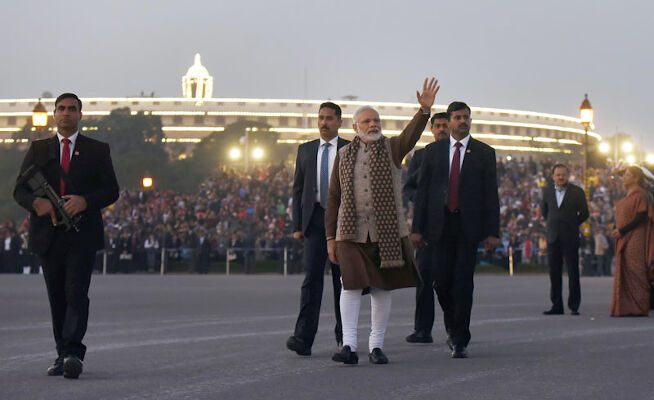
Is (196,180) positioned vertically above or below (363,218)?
above

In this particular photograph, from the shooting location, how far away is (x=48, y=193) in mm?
10445

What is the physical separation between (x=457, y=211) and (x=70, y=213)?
3480 mm

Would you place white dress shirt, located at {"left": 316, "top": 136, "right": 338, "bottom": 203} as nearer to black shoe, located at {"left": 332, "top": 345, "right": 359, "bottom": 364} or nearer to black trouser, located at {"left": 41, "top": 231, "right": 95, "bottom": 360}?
black shoe, located at {"left": 332, "top": 345, "right": 359, "bottom": 364}

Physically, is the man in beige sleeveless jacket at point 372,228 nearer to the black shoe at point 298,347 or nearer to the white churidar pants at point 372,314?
the white churidar pants at point 372,314

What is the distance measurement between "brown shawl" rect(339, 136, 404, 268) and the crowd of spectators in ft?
106

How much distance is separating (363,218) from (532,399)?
9.60 ft

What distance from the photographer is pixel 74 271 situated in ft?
34.4

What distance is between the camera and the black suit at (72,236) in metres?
10.5

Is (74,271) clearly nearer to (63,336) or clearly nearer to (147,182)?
(63,336)

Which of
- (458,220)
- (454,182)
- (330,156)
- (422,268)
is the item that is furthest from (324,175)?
(422,268)

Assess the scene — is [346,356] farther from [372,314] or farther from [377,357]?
[372,314]

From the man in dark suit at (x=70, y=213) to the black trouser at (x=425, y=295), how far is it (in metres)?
4.02

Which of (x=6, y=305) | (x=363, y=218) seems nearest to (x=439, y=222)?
(x=363, y=218)

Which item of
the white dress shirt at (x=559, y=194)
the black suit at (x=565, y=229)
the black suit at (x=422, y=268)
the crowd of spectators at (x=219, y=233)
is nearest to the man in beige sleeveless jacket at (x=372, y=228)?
the black suit at (x=422, y=268)
